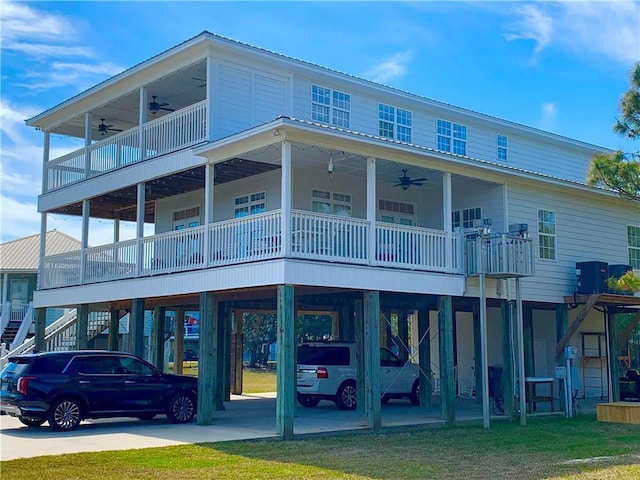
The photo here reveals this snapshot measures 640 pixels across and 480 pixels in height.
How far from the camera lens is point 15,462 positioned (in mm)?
12289

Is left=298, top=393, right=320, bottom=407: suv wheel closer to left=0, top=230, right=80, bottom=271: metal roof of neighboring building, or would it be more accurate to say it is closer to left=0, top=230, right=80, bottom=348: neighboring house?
left=0, top=230, right=80, bottom=348: neighboring house

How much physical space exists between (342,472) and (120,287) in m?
11.5

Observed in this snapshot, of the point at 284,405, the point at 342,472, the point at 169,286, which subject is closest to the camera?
the point at 342,472

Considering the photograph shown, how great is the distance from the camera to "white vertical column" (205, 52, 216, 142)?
19.0 meters

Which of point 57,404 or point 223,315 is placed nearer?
point 57,404

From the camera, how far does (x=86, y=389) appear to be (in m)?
17.0

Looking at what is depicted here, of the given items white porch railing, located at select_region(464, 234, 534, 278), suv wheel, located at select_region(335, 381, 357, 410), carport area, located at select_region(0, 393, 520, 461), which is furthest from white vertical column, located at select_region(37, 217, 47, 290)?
white porch railing, located at select_region(464, 234, 534, 278)

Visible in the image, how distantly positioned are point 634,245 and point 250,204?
482 inches

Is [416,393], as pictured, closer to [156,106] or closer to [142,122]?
[142,122]

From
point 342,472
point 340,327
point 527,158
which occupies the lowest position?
point 342,472

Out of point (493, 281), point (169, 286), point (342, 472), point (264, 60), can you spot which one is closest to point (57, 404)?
point (169, 286)

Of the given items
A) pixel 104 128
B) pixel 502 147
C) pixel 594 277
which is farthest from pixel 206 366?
pixel 502 147

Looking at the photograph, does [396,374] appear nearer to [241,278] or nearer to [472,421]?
[472,421]

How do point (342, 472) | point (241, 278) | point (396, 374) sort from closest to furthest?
point (342, 472)
point (241, 278)
point (396, 374)
